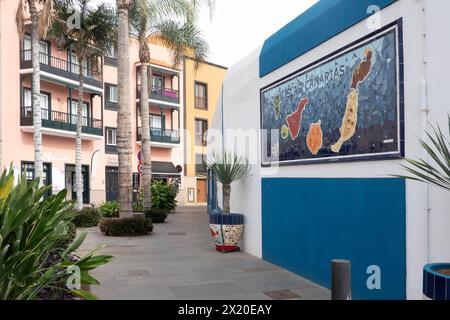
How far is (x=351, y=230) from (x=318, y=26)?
327cm

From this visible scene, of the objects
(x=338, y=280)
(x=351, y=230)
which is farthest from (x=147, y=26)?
(x=338, y=280)

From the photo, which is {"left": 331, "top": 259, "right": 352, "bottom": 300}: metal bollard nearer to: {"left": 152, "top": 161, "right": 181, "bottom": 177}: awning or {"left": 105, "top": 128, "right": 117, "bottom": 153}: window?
{"left": 105, "top": 128, "right": 117, "bottom": 153}: window

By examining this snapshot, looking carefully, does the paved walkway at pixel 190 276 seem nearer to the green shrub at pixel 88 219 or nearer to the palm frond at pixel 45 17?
the green shrub at pixel 88 219

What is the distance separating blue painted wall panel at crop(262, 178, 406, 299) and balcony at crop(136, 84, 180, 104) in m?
29.9

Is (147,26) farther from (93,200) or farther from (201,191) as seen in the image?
(201,191)

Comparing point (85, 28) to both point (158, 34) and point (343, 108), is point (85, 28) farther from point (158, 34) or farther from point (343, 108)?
point (343, 108)

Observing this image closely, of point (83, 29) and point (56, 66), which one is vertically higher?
point (56, 66)

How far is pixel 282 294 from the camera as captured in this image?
6750 mm

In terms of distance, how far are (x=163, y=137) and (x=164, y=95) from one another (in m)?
3.60

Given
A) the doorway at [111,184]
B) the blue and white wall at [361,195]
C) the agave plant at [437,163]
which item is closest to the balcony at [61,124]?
the doorway at [111,184]

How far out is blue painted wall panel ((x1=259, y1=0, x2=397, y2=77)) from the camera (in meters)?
6.32

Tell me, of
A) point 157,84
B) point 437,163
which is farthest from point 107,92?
point 437,163

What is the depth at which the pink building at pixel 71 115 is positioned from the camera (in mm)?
26953

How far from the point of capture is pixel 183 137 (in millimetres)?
41250
